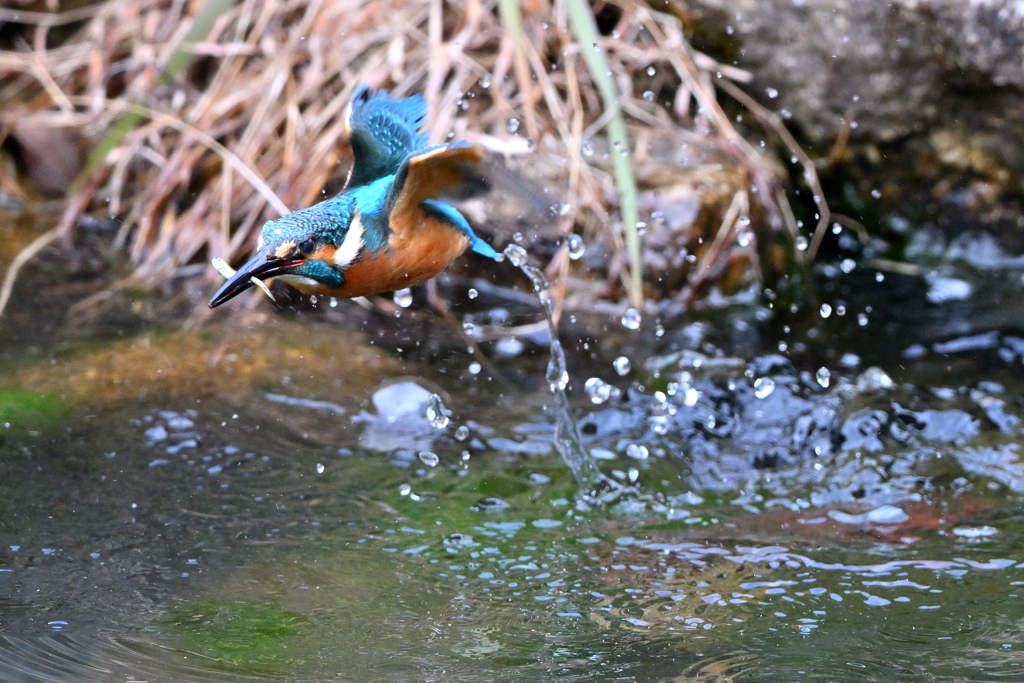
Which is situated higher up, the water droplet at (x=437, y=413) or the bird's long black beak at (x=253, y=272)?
the water droplet at (x=437, y=413)

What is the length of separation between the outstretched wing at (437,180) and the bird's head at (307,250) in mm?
92

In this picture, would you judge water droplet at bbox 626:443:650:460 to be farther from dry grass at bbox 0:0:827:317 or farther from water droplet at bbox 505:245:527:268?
dry grass at bbox 0:0:827:317

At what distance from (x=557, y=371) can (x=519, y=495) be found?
1.75 ft

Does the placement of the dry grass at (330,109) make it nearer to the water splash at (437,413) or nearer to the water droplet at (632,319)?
the water droplet at (632,319)

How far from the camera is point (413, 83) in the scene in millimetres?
3686

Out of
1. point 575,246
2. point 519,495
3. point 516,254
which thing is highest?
point 575,246

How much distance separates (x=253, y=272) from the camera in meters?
1.65

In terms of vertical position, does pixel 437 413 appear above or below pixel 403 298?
below

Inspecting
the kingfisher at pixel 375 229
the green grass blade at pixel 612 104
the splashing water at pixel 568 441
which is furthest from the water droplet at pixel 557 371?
the kingfisher at pixel 375 229

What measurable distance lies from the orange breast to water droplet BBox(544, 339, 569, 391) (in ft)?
2.85

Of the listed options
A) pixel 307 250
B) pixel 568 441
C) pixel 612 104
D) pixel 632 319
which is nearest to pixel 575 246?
pixel 632 319

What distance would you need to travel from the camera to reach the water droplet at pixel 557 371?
2.82m

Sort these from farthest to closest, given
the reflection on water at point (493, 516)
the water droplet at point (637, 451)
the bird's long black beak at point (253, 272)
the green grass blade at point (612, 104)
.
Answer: the green grass blade at point (612, 104) < the water droplet at point (637, 451) < the reflection on water at point (493, 516) < the bird's long black beak at point (253, 272)

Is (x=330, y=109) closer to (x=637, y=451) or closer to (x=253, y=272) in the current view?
(x=637, y=451)
